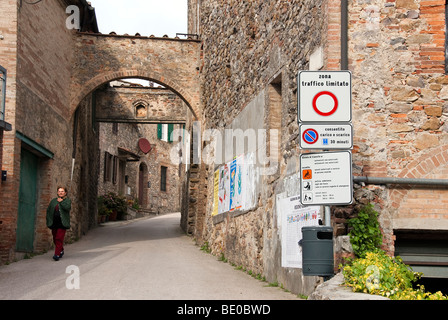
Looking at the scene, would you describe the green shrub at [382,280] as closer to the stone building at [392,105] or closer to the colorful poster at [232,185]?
the stone building at [392,105]

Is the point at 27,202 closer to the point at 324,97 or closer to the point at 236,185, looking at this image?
the point at 236,185

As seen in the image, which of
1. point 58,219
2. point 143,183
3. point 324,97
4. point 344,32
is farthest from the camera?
point 143,183

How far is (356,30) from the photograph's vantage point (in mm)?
7770

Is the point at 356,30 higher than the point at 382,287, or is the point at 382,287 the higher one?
the point at 356,30

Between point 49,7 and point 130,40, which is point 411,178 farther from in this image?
point 130,40

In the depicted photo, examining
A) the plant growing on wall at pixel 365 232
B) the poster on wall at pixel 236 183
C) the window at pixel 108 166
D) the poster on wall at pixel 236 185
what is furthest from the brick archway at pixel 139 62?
the window at pixel 108 166

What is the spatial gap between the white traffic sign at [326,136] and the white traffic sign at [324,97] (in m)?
0.06

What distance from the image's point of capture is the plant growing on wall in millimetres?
6943

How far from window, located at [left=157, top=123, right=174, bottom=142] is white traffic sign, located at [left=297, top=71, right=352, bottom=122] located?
37.4 m

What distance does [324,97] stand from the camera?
600 cm

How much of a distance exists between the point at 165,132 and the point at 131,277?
35133 mm

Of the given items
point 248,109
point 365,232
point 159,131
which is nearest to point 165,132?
point 159,131

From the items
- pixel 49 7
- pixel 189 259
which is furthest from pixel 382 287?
pixel 49 7

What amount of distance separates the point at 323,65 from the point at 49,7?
389 inches
